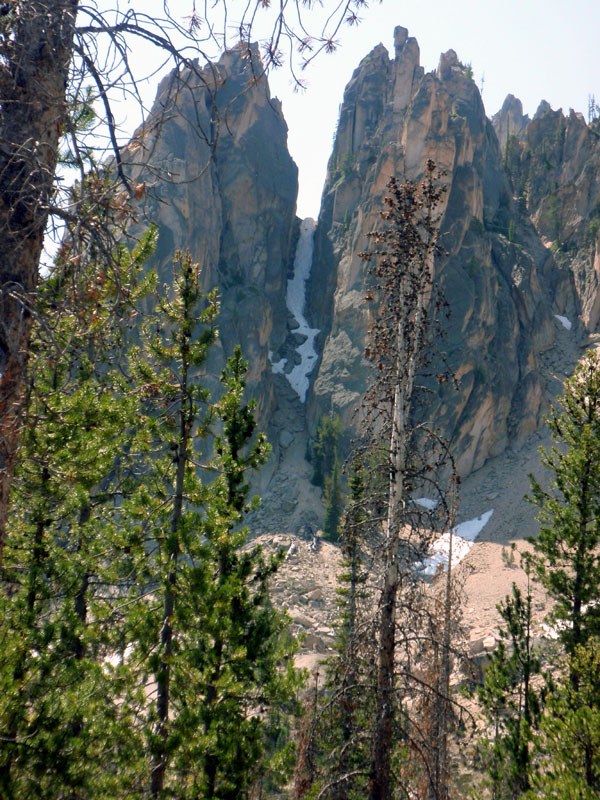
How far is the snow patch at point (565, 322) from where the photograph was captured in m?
54.1

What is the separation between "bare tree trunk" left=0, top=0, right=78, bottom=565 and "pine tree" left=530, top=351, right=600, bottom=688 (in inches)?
444

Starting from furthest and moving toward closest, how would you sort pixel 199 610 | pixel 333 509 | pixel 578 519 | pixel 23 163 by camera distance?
1. pixel 333 509
2. pixel 578 519
3. pixel 199 610
4. pixel 23 163

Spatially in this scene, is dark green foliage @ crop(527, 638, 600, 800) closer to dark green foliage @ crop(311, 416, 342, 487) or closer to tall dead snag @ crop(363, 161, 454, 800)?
tall dead snag @ crop(363, 161, 454, 800)

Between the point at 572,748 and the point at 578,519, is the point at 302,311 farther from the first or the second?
the point at 572,748

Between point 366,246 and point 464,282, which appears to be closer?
point 464,282

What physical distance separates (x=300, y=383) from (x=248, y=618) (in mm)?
48891

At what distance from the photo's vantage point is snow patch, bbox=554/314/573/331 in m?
54.1

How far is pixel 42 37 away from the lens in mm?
3064

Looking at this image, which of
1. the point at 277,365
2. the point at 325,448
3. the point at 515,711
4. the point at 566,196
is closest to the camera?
the point at 515,711

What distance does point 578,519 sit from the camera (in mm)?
11812

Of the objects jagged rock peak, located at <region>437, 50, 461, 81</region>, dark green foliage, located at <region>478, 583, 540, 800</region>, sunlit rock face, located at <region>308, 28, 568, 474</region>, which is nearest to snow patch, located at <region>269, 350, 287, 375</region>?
sunlit rock face, located at <region>308, 28, 568, 474</region>

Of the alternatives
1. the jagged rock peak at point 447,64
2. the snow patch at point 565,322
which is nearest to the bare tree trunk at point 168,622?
the snow patch at point 565,322

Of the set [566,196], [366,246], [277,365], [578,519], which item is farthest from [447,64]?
[578,519]

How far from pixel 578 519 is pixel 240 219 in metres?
49.7
